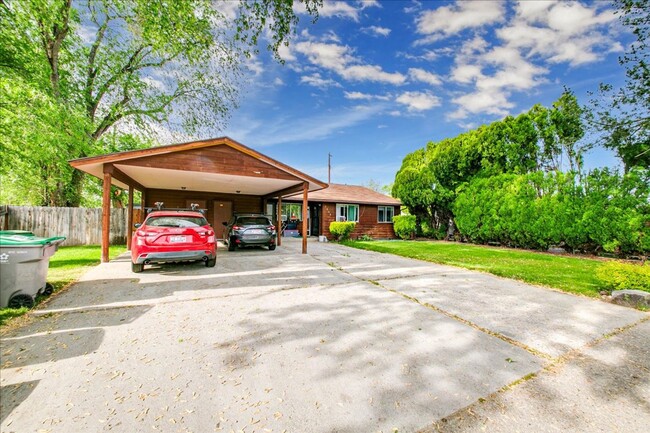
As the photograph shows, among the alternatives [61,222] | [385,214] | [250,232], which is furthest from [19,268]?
[385,214]

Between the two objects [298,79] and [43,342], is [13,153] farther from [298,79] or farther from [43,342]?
[43,342]

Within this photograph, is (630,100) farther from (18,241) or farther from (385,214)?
(18,241)

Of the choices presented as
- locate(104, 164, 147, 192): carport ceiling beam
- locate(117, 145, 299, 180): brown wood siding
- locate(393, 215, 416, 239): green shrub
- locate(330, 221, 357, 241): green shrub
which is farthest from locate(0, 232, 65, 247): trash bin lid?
locate(393, 215, 416, 239): green shrub

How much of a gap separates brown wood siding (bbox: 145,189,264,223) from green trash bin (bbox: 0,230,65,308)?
36.6 feet

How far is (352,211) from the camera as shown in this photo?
62.3 ft

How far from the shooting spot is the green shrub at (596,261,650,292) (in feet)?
15.7

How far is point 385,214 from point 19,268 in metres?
18.9

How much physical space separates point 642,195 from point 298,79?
15.6 metres

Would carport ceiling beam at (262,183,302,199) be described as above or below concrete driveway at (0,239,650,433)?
above

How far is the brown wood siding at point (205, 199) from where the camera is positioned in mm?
14250

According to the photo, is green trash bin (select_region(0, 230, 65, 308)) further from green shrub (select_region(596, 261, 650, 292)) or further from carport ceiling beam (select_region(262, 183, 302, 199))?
green shrub (select_region(596, 261, 650, 292))

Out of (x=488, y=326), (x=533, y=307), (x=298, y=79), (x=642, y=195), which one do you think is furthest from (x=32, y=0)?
(x=642, y=195)

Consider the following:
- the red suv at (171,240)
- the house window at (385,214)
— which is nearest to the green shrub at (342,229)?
the house window at (385,214)

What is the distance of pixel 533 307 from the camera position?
435 cm
